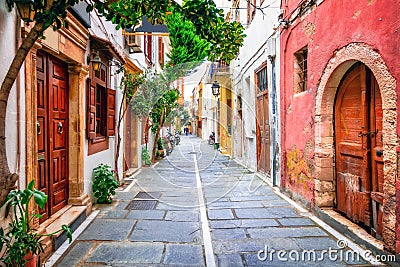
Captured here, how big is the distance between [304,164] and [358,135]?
1.55m

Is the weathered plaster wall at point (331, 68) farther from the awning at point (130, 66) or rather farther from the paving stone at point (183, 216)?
the awning at point (130, 66)

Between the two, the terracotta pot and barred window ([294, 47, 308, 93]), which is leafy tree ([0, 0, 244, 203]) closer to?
the terracotta pot

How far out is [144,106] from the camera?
10.4 m

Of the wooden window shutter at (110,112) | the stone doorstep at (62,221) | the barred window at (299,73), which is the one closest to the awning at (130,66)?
the wooden window shutter at (110,112)

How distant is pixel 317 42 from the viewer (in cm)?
515

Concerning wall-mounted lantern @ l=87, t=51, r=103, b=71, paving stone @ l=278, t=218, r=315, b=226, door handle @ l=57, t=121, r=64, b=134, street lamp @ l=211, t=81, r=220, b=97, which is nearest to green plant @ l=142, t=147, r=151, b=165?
street lamp @ l=211, t=81, r=220, b=97

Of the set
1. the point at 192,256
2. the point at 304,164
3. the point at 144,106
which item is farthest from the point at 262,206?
the point at 144,106

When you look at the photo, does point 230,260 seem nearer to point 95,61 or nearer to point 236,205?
point 236,205

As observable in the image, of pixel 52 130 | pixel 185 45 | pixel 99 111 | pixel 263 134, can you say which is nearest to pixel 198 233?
pixel 52 130

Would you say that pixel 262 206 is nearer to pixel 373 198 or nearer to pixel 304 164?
pixel 304 164

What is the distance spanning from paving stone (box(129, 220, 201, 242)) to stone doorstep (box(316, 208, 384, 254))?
1875 millimetres

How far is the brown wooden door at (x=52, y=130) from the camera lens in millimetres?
4074

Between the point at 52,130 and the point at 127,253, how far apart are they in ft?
6.49

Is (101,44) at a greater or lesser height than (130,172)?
greater
